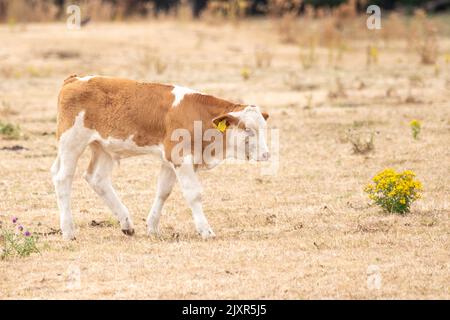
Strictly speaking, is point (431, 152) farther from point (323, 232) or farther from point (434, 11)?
point (434, 11)

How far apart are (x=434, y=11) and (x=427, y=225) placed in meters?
26.5

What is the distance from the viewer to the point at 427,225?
9828 mm

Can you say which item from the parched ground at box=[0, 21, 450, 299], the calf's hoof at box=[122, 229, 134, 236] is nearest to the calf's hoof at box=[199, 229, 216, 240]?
the parched ground at box=[0, 21, 450, 299]

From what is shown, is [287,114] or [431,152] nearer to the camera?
[431,152]

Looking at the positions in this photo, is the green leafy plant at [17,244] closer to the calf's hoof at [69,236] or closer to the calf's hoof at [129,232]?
the calf's hoof at [69,236]

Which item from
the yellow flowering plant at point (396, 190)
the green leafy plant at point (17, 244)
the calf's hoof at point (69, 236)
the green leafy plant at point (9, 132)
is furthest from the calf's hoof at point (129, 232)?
the green leafy plant at point (9, 132)

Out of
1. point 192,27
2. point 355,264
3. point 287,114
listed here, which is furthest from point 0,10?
point 355,264

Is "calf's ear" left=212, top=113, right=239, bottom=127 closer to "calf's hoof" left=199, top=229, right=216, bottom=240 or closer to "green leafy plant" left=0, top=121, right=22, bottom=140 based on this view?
"calf's hoof" left=199, top=229, right=216, bottom=240

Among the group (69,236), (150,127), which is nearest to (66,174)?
(69,236)

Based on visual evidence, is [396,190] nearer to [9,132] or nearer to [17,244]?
[17,244]

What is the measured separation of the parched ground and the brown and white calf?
391 millimetres

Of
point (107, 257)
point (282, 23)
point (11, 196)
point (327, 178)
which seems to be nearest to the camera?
point (107, 257)

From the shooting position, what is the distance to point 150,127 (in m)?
9.44

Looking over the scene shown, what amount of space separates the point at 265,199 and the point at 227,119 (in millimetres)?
2300
